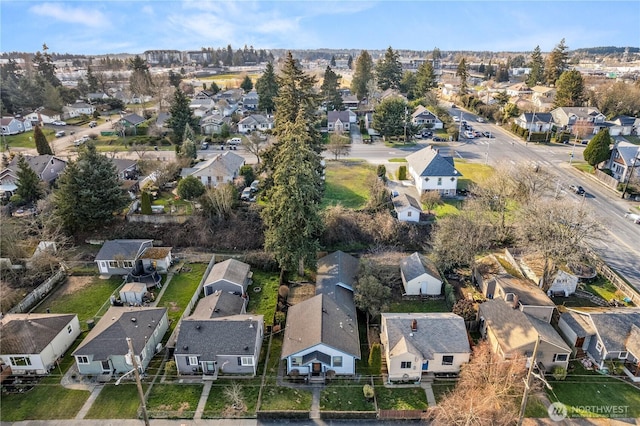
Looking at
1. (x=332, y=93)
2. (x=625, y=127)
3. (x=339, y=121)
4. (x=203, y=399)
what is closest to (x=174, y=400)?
(x=203, y=399)

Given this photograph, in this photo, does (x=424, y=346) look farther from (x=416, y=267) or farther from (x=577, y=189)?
(x=577, y=189)

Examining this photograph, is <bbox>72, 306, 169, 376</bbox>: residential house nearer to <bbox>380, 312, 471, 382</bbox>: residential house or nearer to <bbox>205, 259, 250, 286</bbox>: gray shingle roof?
<bbox>205, 259, 250, 286</bbox>: gray shingle roof

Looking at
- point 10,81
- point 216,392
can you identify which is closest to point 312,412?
point 216,392

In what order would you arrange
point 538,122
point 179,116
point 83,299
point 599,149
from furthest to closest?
point 538,122 → point 179,116 → point 599,149 → point 83,299

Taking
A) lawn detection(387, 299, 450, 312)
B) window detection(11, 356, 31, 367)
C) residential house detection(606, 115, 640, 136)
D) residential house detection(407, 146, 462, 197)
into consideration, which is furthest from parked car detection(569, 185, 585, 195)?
window detection(11, 356, 31, 367)

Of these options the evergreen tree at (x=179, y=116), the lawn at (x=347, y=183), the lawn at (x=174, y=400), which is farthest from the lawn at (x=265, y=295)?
the evergreen tree at (x=179, y=116)
